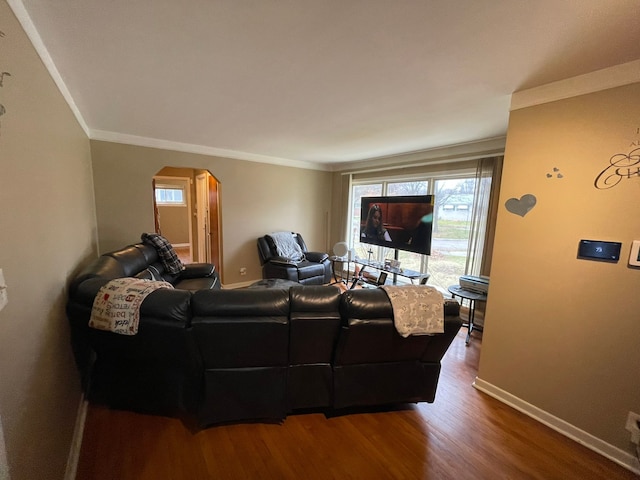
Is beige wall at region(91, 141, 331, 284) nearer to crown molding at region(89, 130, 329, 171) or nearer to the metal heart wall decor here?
crown molding at region(89, 130, 329, 171)

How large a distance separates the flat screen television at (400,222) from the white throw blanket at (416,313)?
1792 mm

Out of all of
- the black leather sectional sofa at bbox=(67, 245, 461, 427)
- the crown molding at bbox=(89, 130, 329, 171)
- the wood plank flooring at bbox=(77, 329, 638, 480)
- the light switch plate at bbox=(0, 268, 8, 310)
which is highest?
the crown molding at bbox=(89, 130, 329, 171)

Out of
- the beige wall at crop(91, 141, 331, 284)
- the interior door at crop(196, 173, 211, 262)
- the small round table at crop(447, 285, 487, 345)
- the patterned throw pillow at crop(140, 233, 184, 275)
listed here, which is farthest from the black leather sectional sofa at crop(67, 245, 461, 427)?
the interior door at crop(196, 173, 211, 262)

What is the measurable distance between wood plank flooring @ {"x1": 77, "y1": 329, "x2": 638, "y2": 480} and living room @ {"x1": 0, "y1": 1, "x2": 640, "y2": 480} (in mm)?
175

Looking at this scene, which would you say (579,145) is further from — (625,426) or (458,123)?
(625,426)

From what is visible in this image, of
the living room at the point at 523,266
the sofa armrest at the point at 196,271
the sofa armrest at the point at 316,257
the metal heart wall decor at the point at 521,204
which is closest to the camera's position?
the living room at the point at 523,266

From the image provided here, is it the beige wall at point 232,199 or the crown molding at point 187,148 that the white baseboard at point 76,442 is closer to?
the beige wall at point 232,199

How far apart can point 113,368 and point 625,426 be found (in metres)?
3.19

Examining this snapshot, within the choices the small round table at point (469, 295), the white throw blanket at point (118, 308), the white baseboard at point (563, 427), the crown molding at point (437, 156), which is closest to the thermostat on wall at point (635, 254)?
the white baseboard at point (563, 427)

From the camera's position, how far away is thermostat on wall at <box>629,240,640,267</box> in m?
1.41

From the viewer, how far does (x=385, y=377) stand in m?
1.68

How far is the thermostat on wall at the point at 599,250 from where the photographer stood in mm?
1480

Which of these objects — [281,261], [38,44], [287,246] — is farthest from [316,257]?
[38,44]

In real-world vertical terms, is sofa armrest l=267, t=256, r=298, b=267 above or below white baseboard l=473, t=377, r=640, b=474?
above
